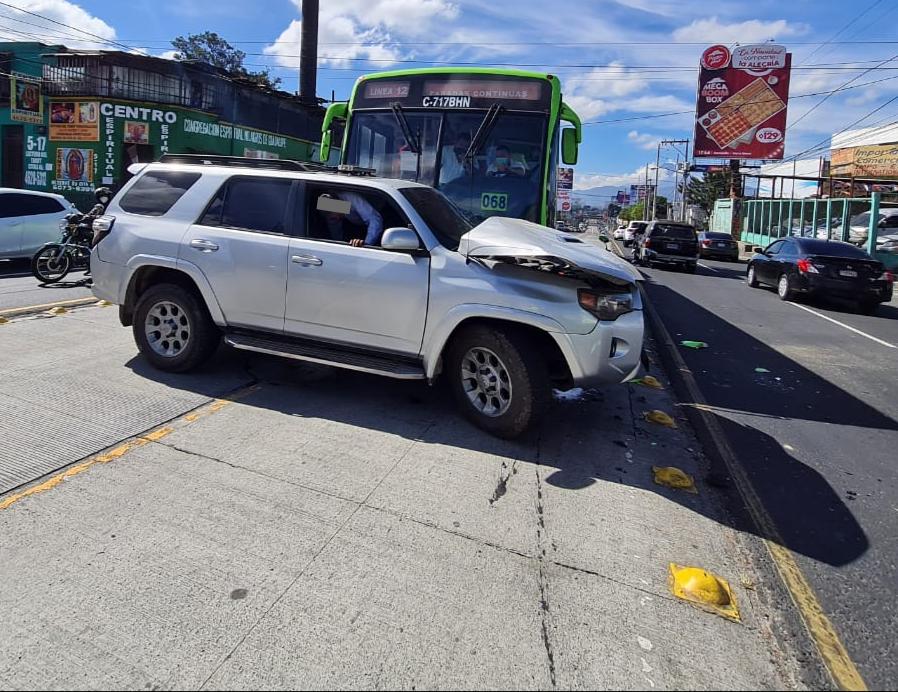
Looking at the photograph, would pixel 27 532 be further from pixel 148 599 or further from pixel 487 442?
pixel 487 442

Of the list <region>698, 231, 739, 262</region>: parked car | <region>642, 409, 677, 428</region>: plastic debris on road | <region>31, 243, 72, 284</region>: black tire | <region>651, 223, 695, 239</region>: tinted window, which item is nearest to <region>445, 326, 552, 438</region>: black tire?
<region>642, 409, 677, 428</region>: plastic debris on road

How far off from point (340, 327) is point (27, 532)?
250 cm

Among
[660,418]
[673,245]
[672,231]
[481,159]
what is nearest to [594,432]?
[660,418]

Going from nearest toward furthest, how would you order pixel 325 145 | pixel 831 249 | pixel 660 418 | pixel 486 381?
pixel 486 381 < pixel 660 418 < pixel 325 145 < pixel 831 249

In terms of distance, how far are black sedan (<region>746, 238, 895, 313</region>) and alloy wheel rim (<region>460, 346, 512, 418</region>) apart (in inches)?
450

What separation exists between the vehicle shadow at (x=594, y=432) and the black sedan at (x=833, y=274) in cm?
764

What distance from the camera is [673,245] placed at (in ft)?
73.0

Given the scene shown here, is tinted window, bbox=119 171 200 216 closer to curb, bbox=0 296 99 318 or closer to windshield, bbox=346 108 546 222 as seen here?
windshield, bbox=346 108 546 222

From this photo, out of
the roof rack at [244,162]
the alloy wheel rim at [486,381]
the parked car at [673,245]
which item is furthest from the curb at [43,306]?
the parked car at [673,245]

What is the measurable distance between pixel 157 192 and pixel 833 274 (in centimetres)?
1295

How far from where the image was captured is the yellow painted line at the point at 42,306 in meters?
8.15

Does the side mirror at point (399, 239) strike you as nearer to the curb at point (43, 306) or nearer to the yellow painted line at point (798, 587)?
the yellow painted line at point (798, 587)

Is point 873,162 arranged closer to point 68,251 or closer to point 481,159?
point 481,159

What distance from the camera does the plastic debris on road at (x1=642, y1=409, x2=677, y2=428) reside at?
550 centimetres
